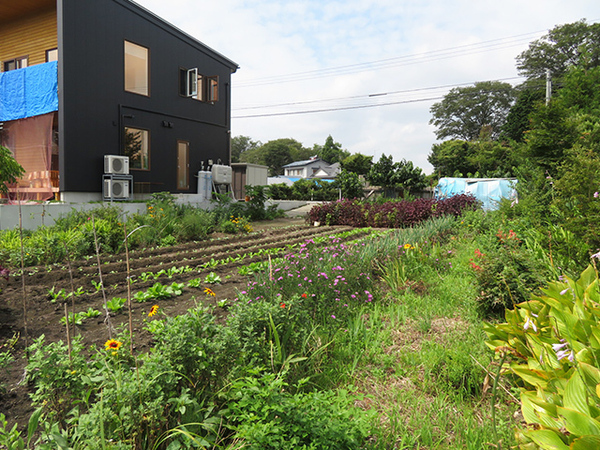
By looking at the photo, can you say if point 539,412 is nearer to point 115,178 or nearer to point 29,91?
point 115,178

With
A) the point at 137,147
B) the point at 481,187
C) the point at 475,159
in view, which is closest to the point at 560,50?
the point at 475,159

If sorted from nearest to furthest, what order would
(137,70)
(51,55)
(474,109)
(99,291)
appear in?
(99,291) < (51,55) < (137,70) < (474,109)

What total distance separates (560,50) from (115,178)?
120 ft

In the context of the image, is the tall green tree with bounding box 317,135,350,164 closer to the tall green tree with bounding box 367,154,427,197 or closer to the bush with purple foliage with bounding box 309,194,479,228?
the tall green tree with bounding box 367,154,427,197

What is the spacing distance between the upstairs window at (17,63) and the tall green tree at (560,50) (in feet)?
111

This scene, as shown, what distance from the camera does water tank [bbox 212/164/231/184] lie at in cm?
1390

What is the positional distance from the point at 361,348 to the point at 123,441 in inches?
67.1

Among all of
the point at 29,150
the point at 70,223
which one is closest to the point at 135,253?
the point at 70,223

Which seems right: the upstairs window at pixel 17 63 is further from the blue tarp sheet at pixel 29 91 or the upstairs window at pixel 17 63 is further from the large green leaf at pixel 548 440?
the large green leaf at pixel 548 440

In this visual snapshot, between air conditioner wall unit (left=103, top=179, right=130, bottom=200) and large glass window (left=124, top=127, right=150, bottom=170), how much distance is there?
1.27 meters

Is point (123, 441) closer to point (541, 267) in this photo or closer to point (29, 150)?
point (541, 267)

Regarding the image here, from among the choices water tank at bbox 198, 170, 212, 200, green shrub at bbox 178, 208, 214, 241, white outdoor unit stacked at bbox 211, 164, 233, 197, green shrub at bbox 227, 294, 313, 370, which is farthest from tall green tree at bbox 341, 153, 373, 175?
green shrub at bbox 227, 294, 313, 370

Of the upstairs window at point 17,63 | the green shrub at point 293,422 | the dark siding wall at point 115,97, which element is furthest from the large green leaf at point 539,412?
the upstairs window at point 17,63

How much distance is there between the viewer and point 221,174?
14.1m
